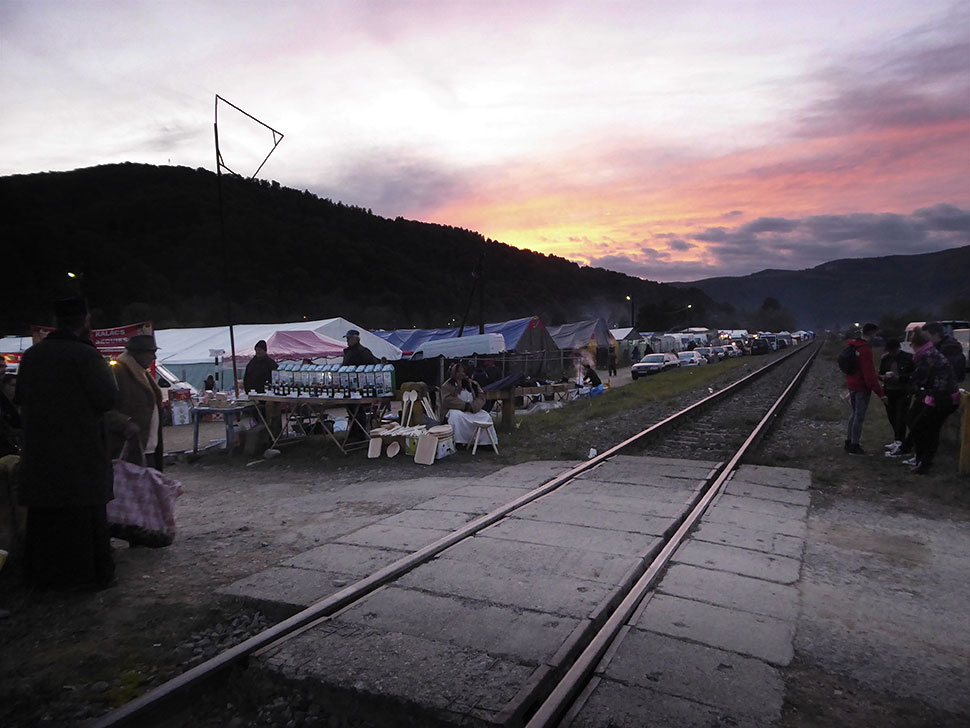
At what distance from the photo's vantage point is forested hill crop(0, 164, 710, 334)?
2189 inches

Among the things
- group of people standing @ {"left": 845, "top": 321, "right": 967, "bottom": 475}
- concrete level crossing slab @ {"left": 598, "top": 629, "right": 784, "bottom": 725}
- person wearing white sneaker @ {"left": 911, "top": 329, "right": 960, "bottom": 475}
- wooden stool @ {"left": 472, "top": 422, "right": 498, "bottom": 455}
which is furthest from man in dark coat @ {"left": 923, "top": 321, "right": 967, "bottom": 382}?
concrete level crossing slab @ {"left": 598, "top": 629, "right": 784, "bottom": 725}

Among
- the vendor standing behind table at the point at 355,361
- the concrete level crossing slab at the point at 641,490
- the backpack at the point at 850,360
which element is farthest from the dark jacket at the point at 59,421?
the backpack at the point at 850,360

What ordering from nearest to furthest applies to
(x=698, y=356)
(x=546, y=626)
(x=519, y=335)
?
(x=546, y=626) → (x=519, y=335) → (x=698, y=356)

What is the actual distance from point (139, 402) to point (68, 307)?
144 cm

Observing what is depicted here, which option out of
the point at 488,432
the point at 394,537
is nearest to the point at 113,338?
the point at 488,432

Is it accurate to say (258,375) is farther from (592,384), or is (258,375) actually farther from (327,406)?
(592,384)

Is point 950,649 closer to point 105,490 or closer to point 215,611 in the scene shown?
point 215,611

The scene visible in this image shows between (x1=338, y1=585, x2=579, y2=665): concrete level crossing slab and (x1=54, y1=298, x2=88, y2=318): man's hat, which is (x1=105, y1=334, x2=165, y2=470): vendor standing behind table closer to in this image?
(x1=54, y1=298, x2=88, y2=318): man's hat

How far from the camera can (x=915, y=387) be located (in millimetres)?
8797

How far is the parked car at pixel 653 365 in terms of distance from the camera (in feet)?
119

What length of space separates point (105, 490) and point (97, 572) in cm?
60

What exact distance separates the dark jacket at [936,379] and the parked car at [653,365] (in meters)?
27.3

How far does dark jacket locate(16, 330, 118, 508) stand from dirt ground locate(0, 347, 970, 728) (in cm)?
75

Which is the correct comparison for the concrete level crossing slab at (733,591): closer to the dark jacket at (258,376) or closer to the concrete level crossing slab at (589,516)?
the concrete level crossing slab at (589,516)
